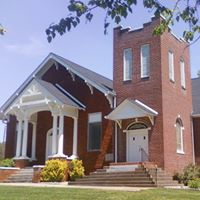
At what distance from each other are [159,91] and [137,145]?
340cm

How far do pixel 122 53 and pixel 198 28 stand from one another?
59.8 ft

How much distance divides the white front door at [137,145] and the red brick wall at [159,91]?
0.47 meters

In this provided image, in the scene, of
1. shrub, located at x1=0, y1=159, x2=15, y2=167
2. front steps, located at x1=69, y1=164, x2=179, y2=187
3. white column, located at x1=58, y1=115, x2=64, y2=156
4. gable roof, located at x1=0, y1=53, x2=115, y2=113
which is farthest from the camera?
shrub, located at x1=0, y1=159, x2=15, y2=167

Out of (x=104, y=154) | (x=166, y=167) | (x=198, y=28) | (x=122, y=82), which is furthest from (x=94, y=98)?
(x=198, y=28)

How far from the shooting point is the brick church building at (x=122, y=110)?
22.1 m

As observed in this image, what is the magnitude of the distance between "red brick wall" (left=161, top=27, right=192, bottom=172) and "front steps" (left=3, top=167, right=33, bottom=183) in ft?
26.1

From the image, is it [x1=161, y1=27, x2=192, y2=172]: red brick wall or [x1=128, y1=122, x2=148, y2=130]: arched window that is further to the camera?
[x1=128, y1=122, x2=148, y2=130]: arched window

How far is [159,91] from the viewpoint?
21.9 meters

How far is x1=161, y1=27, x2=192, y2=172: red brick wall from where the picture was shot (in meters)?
21.7

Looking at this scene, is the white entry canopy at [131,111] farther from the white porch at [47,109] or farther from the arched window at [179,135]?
the white porch at [47,109]

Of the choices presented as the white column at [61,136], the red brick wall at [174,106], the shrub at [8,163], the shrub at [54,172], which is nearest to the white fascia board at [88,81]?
the white column at [61,136]

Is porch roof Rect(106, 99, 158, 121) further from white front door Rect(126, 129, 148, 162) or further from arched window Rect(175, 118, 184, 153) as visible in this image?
arched window Rect(175, 118, 184, 153)

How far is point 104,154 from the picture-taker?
75.1 feet

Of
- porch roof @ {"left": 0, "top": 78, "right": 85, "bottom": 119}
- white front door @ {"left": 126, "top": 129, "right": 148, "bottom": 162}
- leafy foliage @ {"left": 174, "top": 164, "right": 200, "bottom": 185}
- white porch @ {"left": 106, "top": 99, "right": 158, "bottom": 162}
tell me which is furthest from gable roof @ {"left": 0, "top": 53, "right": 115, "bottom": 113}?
leafy foliage @ {"left": 174, "top": 164, "right": 200, "bottom": 185}
